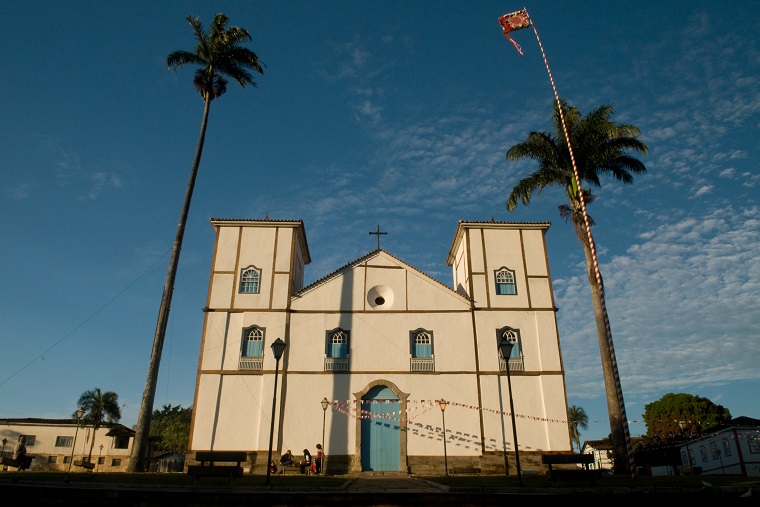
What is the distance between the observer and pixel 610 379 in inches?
939

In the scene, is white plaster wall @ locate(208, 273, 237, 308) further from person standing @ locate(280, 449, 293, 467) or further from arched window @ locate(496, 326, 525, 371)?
arched window @ locate(496, 326, 525, 371)

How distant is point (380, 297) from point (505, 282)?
20.6 ft

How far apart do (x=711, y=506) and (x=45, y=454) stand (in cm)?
5800

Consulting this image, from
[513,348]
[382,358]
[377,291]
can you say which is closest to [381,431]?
[382,358]

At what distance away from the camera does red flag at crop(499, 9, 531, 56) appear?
2527 cm

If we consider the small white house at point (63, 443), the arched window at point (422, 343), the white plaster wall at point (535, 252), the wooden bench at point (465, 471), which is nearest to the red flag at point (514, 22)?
the white plaster wall at point (535, 252)

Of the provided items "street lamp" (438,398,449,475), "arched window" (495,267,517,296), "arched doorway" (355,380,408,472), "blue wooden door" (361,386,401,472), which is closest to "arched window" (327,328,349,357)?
"arched doorway" (355,380,408,472)

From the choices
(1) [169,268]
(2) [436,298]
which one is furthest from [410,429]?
(1) [169,268]

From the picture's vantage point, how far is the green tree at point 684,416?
59.2m

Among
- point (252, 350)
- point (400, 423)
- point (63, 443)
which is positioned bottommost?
point (400, 423)

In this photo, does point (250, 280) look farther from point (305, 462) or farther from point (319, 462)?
point (319, 462)

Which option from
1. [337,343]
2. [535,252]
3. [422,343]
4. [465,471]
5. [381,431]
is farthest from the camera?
[535,252]

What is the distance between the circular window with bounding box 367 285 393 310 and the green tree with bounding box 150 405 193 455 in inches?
1739

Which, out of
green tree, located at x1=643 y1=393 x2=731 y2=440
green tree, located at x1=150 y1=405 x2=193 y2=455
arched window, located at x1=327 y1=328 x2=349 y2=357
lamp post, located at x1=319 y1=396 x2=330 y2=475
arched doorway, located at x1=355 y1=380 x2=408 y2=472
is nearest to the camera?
lamp post, located at x1=319 y1=396 x2=330 y2=475
